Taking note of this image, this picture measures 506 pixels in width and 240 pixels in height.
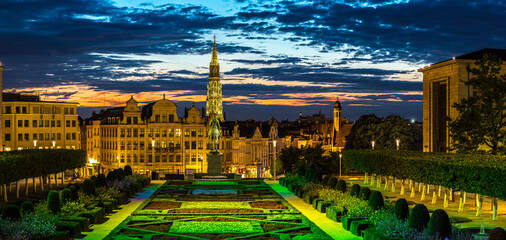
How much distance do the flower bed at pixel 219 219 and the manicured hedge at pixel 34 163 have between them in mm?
10368

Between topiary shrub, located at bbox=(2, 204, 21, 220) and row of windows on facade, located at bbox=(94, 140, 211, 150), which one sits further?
row of windows on facade, located at bbox=(94, 140, 211, 150)

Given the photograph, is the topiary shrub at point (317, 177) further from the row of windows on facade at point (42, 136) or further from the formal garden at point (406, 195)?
the row of windows on facade at point (42, 136)

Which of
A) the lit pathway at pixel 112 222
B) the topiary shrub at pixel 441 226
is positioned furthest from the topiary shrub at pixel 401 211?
the lit pathway at pixel 112 222

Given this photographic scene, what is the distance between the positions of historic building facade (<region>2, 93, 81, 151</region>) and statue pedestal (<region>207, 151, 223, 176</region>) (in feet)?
198

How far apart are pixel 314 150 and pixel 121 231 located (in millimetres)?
58545

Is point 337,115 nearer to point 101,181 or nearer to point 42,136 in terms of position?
point 42,136

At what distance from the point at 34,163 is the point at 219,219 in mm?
24297

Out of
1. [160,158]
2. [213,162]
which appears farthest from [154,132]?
[213,162]

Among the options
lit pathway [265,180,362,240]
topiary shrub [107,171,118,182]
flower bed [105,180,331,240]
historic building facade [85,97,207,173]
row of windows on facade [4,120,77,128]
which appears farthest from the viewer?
row of windows on facade [4,120,77,128]

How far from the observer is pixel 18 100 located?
403 feet

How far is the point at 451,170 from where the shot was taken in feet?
131

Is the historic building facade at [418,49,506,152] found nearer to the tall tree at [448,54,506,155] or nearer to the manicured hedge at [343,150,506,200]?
the tall tree at [448,54,506,155]

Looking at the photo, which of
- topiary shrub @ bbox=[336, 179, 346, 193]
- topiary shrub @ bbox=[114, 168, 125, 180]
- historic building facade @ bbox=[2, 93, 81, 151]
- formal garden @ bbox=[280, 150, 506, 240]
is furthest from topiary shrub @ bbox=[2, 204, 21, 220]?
historic building facade @ bbox=[2, 93, 81, 151]

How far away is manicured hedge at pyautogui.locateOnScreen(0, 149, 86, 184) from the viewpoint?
4428cm
